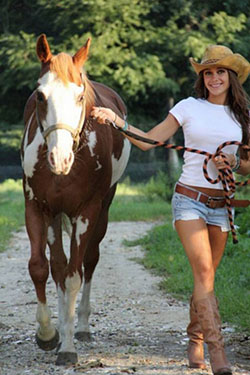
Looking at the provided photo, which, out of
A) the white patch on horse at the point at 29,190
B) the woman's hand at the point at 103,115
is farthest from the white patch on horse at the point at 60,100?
the white patch on horse at the point at 29,190

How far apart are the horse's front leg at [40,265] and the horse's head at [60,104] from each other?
2.31 ft

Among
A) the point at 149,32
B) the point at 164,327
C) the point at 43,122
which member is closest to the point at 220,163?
the point at 43,122

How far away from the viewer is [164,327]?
6258 millimetres

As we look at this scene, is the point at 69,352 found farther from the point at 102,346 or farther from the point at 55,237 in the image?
the point at 55,237

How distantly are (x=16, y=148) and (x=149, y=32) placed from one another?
5.10 metres

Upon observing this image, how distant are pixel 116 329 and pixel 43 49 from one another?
7.69 ft


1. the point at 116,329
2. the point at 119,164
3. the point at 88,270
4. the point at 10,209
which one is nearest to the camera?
the point at 116,329

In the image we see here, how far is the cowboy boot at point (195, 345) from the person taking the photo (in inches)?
195

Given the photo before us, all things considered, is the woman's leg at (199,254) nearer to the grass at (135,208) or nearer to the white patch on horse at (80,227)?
the white patch on horse at (80,227)

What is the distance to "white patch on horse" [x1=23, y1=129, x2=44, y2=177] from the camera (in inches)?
214

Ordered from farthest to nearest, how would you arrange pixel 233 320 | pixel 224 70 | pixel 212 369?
pixel 233 320, pixel 224 70, pixel 212 369

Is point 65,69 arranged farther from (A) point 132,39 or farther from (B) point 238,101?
(A) point 132,39

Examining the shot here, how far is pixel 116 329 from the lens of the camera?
6.25 m

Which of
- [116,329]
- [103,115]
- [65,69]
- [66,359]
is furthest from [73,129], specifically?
[116,329]
